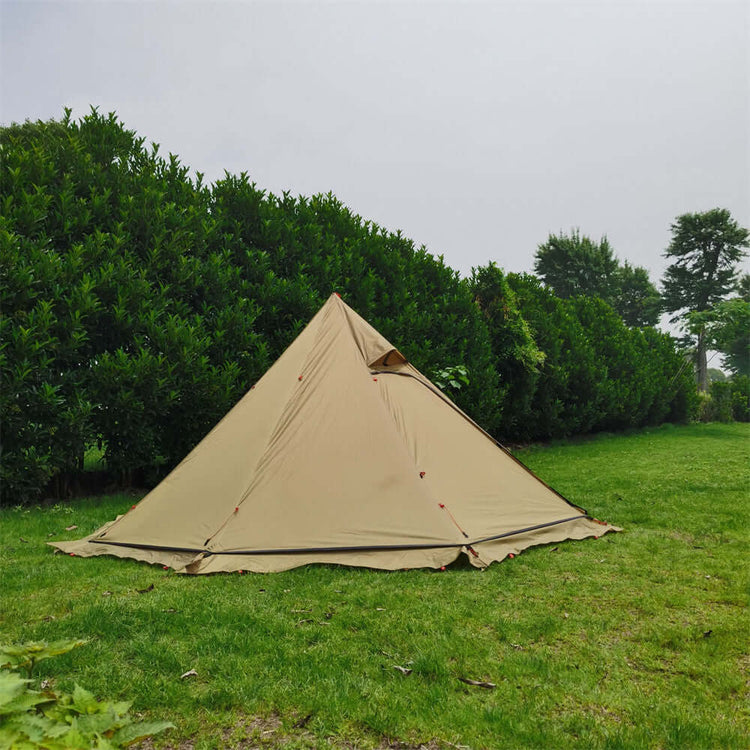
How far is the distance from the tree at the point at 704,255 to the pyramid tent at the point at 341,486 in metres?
32.0

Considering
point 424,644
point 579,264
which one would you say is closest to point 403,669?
point 424,644

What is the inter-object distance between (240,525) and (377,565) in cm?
107

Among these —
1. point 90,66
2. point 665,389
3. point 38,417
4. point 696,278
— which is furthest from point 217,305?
point 696,278

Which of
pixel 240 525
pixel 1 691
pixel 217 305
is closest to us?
pixel 1 691

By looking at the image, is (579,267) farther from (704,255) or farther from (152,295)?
(152,295)

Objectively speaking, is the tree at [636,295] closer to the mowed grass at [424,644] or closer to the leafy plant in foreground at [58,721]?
the mowed grass at [424,644]

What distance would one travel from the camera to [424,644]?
2525 millimetres

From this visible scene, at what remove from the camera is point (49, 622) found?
2777mm

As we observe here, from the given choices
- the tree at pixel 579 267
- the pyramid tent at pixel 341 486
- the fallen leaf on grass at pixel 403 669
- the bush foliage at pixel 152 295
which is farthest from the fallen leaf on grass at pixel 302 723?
the tree at pixel 579 267

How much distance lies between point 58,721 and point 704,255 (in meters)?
38.5

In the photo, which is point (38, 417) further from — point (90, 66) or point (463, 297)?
point (463, 297)

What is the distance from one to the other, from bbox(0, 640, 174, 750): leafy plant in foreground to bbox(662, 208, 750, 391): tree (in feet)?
117

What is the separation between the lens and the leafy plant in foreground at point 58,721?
115 centimetres

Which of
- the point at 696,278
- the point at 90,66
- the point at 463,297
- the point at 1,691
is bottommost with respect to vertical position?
the point at 1,691
